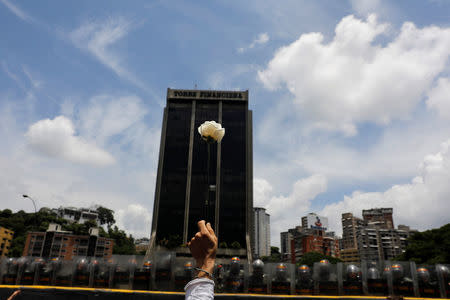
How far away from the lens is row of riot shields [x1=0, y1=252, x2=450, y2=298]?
Result: 59.1ft

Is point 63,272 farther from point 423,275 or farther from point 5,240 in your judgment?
point 5,240

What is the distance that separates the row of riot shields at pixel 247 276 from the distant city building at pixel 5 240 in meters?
75.1

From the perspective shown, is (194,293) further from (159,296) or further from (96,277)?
(96,277)

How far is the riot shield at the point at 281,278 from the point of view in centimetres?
1817

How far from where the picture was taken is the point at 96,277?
60.7ft

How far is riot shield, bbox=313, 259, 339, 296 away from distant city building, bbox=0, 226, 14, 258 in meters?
88.4

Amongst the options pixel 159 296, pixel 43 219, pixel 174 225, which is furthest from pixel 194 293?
pixel 43 219

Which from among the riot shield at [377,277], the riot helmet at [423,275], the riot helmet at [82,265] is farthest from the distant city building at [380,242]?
the riot helmet at [82,265]

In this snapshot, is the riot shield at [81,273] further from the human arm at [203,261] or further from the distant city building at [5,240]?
the distant city building at [5,240]

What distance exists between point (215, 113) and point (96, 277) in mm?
61384

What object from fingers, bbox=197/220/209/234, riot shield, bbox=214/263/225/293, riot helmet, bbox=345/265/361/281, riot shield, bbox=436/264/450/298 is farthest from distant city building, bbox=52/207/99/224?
fingers, bbox=197/220/209/234

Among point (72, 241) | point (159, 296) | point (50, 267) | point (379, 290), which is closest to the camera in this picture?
point (159, 296)

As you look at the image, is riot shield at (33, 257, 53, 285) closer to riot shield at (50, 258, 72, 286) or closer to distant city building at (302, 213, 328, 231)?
riot shield at (50, 258, 72, 286)

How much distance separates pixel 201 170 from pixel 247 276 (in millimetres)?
52922
